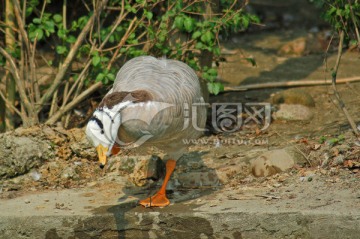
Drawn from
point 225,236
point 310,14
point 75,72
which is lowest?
point 225,236

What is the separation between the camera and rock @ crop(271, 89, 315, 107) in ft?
27.3

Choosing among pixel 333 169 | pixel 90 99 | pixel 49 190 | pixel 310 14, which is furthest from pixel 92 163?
pixel 310 14

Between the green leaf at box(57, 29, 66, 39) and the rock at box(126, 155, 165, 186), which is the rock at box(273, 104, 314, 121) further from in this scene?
the green leaf at box(57, 29, 66, 39)

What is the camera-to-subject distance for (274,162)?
657 cm

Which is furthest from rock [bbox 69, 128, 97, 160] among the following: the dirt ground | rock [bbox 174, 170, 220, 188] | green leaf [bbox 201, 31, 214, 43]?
green leaf [bbox 201, 31, 214, 43]

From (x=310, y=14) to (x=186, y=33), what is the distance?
5.04 meters

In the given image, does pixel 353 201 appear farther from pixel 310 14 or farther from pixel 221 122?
pixel 310 14

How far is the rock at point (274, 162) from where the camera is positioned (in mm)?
6539

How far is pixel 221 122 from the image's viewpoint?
827cm

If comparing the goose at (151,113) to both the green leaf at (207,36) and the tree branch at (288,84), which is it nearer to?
the green leaf at (207,36)

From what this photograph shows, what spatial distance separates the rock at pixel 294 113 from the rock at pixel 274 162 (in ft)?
4.58

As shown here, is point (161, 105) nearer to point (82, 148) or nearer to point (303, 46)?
point (82, 148)

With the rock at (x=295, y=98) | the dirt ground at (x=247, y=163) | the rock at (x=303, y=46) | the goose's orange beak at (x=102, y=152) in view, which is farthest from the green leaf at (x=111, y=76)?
the rock at (x=303, y=46)

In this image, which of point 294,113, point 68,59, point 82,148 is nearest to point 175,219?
point 82,148
